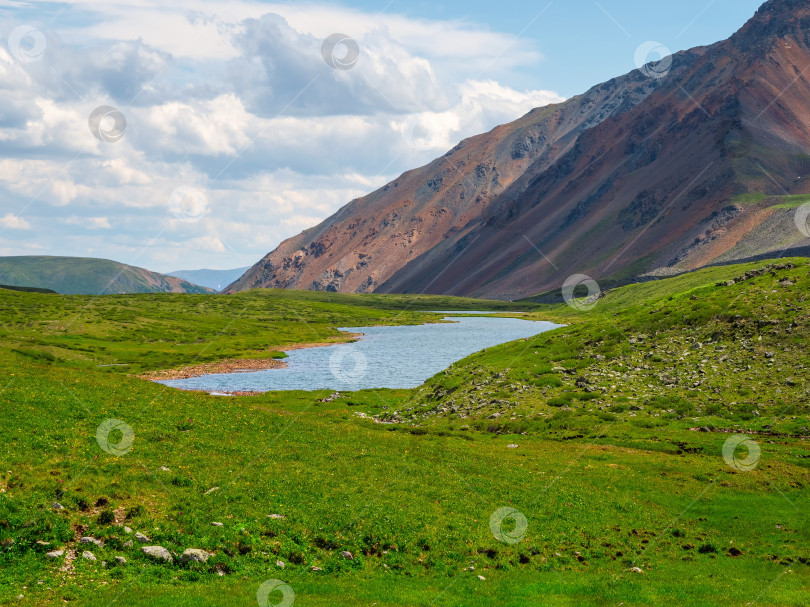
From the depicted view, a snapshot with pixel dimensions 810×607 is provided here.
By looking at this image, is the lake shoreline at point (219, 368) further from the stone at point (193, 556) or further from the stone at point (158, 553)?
the stone at point (193, 556)

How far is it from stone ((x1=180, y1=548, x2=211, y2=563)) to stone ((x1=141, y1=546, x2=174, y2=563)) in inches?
17.2

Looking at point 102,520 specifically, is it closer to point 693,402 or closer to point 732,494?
point 732,494

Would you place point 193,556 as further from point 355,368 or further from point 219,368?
point 219,368

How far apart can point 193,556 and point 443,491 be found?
1394 cm

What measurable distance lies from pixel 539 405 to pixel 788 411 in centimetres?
2014

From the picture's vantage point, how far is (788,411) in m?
51.9

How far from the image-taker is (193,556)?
76.1 feet

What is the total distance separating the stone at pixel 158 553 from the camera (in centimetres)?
2295

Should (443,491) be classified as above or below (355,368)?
below

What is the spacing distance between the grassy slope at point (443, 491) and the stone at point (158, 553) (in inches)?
12.8

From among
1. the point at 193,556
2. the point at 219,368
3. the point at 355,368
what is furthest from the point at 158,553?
the point at 219,368

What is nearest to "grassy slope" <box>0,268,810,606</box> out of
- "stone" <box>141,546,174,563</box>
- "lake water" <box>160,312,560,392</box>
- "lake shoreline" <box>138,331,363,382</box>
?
"stone" <box>141,546,174,563</box>

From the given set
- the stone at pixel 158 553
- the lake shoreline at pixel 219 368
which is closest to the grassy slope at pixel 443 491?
the stone at pixel 158 553

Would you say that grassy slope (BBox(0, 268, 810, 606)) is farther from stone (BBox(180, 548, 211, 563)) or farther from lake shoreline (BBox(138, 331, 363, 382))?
lake shoreline (BBox(138, 331, 363, 382))
